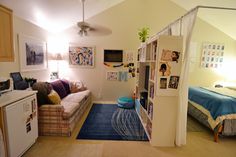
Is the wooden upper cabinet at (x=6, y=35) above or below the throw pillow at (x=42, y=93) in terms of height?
above

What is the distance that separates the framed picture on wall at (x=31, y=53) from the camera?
2.93 m

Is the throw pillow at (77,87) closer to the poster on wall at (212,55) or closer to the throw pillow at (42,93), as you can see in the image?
the throw pillow at (42,93)

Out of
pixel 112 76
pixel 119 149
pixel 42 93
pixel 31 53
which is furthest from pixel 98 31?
pixel 119 149

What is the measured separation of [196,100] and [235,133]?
0.90 metres

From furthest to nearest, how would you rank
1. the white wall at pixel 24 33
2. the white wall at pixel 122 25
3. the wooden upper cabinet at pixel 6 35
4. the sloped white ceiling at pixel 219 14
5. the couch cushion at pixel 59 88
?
the white wall at pixel 122 25
the couch cushion at pixel 59 88
the sloped white ceiling at pixel 219 14
the white wall at pixel 24 33
the wooden upper cabinet at pixel 6 35

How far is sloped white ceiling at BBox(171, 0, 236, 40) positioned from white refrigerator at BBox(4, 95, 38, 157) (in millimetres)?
4539

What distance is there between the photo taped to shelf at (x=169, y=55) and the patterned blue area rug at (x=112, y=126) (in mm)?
1520

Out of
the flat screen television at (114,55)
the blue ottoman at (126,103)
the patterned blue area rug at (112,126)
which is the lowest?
the patterned blue area rug at (112,126)

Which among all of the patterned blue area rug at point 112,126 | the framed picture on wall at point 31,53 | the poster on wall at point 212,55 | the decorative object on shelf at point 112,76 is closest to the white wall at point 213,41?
the poster on wall at point 212,55

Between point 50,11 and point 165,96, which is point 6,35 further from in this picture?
point 165,96

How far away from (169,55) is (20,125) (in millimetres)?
2447

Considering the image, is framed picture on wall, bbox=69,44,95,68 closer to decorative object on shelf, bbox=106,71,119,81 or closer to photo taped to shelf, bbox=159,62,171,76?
decorative object on shelf, bbox=106,71,119,81

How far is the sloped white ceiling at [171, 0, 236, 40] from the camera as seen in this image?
11.4 ft

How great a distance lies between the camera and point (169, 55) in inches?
90.4
